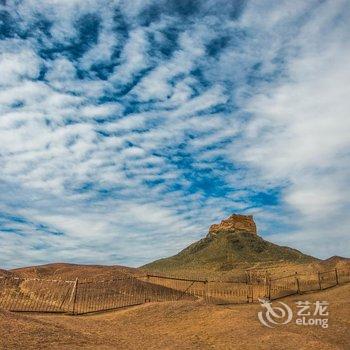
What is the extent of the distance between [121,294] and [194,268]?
133 ft

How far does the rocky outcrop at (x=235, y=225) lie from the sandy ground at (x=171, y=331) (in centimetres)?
7684

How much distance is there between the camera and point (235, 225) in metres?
98.7

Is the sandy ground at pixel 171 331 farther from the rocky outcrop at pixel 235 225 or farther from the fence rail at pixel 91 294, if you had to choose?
the rocky outcrop at pixel 235 225

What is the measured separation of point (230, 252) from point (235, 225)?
61.5 ft

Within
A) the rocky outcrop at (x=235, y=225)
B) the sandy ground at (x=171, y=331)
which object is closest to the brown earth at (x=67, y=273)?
the sandy ground at (x=171, y=331)

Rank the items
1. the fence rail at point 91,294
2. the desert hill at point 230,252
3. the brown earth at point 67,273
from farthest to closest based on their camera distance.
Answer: the desert hill at point 230,252
the brown earth at point 67,273
the fence rail at point 91,294

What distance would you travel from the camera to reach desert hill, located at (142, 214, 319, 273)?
235ft

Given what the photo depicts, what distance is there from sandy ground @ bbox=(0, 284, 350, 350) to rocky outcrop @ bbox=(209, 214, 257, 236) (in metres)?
76.8

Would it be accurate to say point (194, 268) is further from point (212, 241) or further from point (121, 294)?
point (121, 294)

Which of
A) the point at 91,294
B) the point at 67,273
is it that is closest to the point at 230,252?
the point at 67,273

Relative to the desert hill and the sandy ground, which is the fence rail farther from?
the desert hill

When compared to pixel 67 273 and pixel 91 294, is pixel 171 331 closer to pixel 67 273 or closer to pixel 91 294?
pixel 91 294

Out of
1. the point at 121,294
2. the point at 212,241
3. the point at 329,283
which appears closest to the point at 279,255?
the point at 212,241

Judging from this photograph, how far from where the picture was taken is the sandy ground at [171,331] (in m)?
13.7
